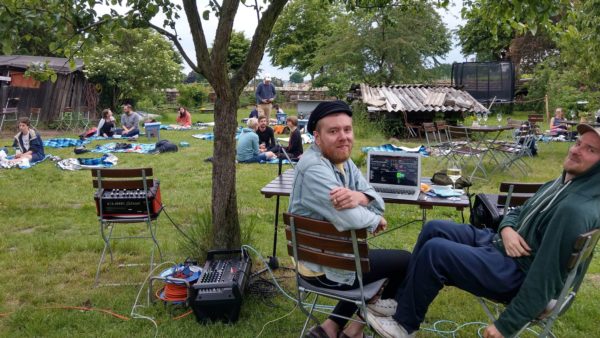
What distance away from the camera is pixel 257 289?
13.3 ft

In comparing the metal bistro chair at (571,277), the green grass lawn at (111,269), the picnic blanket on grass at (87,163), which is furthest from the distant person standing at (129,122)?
the metal bistro chair at (571,277)

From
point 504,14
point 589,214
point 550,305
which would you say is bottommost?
point 550,305

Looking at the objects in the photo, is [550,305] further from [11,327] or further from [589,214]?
[11,327]

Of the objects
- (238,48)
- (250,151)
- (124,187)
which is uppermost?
(238,48)

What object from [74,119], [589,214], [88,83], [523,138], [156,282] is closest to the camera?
[589,214]

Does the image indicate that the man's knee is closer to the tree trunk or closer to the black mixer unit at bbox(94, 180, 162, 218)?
the tree trunk

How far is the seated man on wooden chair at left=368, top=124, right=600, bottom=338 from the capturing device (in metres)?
2.36

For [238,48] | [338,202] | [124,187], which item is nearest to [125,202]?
[124,187]

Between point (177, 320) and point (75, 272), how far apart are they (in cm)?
157

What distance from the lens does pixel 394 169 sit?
4043mm

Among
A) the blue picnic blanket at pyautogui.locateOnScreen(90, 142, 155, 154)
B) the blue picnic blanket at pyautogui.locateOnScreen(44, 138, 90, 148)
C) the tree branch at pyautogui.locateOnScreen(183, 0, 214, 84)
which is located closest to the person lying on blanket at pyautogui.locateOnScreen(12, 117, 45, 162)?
the blue picnic blanket at pyautogui.locateOnScreen(90, 142, 155, 154)

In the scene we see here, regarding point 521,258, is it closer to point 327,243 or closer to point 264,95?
point 327,243

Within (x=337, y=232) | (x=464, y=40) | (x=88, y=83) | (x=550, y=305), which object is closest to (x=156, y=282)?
(x=337, y=232)

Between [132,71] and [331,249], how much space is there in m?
22.9
